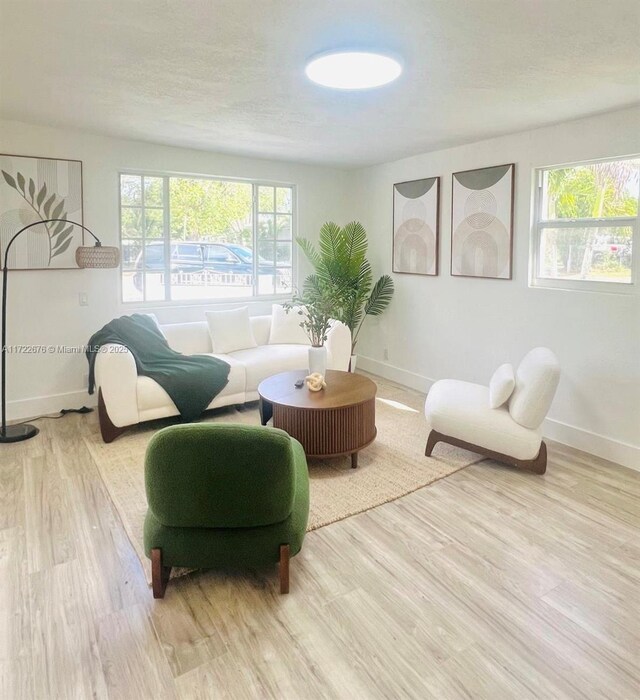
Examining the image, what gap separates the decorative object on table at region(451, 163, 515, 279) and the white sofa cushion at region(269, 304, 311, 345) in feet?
5.35

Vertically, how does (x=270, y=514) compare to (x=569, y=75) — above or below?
below

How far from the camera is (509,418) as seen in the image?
322 centimetres

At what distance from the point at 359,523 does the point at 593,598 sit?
3.67 ft

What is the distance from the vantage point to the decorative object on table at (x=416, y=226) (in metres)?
4.82

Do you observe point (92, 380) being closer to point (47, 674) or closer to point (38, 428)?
point (38, 428)

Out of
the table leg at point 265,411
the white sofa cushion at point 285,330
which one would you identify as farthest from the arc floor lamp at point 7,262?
the table leg at point 265,411

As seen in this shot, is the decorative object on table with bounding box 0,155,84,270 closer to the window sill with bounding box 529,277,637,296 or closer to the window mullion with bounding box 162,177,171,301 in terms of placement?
the window mullion with bounding box 162,177,171,301

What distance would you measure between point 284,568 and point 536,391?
1903 mm

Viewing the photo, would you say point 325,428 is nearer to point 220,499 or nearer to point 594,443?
point 220,499

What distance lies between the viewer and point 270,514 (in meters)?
2.00

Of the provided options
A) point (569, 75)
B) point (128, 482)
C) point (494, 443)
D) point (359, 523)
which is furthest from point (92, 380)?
point (569, 75)

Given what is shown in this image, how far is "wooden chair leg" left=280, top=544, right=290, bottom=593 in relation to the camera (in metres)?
2.07

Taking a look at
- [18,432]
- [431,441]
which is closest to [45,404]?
[18,432]

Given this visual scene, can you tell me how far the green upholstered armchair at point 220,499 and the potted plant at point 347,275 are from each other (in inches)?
132
